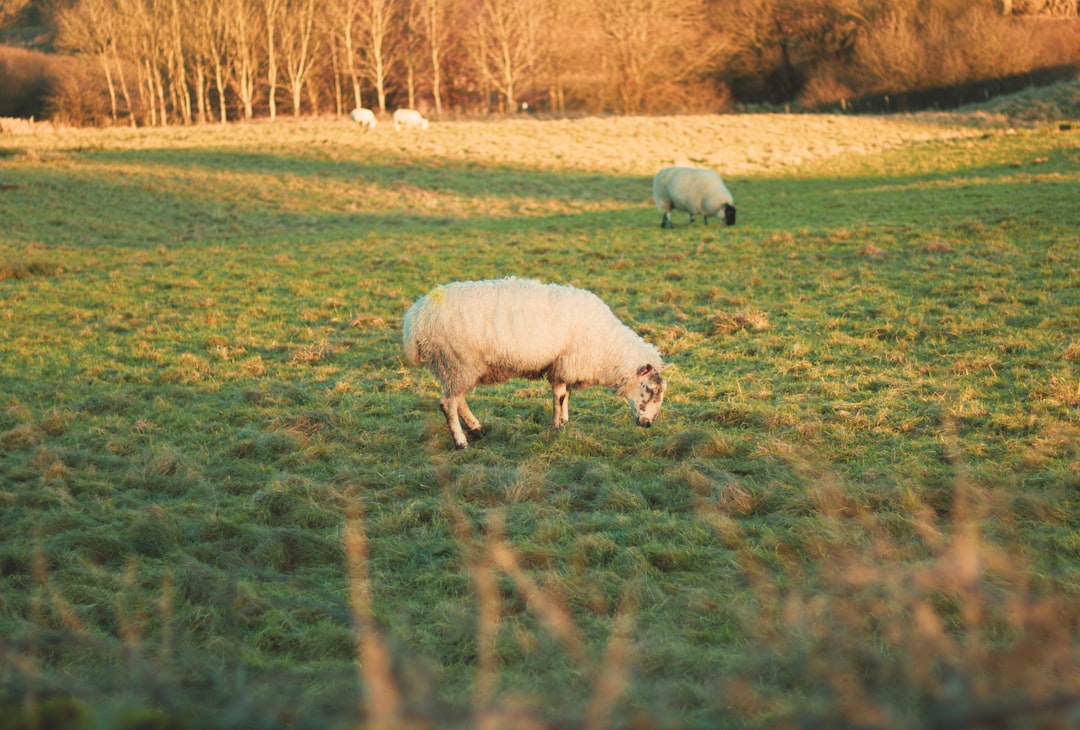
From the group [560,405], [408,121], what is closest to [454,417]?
[560,405]

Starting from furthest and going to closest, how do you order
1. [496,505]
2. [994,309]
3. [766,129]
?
1. [766,129]
2. [994,309]
3. [496,505]

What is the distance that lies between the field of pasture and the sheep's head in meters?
0.17

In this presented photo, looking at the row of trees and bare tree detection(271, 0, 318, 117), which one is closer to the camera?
the row of trees

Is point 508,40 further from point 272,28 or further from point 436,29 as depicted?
point 272,28

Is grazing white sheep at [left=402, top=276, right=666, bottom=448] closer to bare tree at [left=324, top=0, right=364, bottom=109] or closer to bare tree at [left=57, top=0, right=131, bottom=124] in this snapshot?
bare tree at [left=324, top=0, right=364, bottom=109]

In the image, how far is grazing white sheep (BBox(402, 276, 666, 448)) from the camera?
294 inches

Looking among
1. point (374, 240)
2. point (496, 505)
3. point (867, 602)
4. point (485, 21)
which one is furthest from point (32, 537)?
point (485, 21)

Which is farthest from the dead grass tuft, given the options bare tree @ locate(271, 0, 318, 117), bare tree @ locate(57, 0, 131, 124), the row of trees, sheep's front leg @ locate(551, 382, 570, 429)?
bare tree @ locate(57, 0, 131, 124)

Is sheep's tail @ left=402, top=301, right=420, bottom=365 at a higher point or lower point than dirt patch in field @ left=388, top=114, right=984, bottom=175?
lower

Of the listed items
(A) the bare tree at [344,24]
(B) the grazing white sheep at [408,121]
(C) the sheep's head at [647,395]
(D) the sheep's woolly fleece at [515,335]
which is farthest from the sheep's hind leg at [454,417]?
(A) the bare tree at [344,24]

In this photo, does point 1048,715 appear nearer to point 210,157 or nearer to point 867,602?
point 867,602

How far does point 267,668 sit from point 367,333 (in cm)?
893

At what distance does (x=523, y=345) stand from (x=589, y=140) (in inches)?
1430

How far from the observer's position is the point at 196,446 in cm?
788
